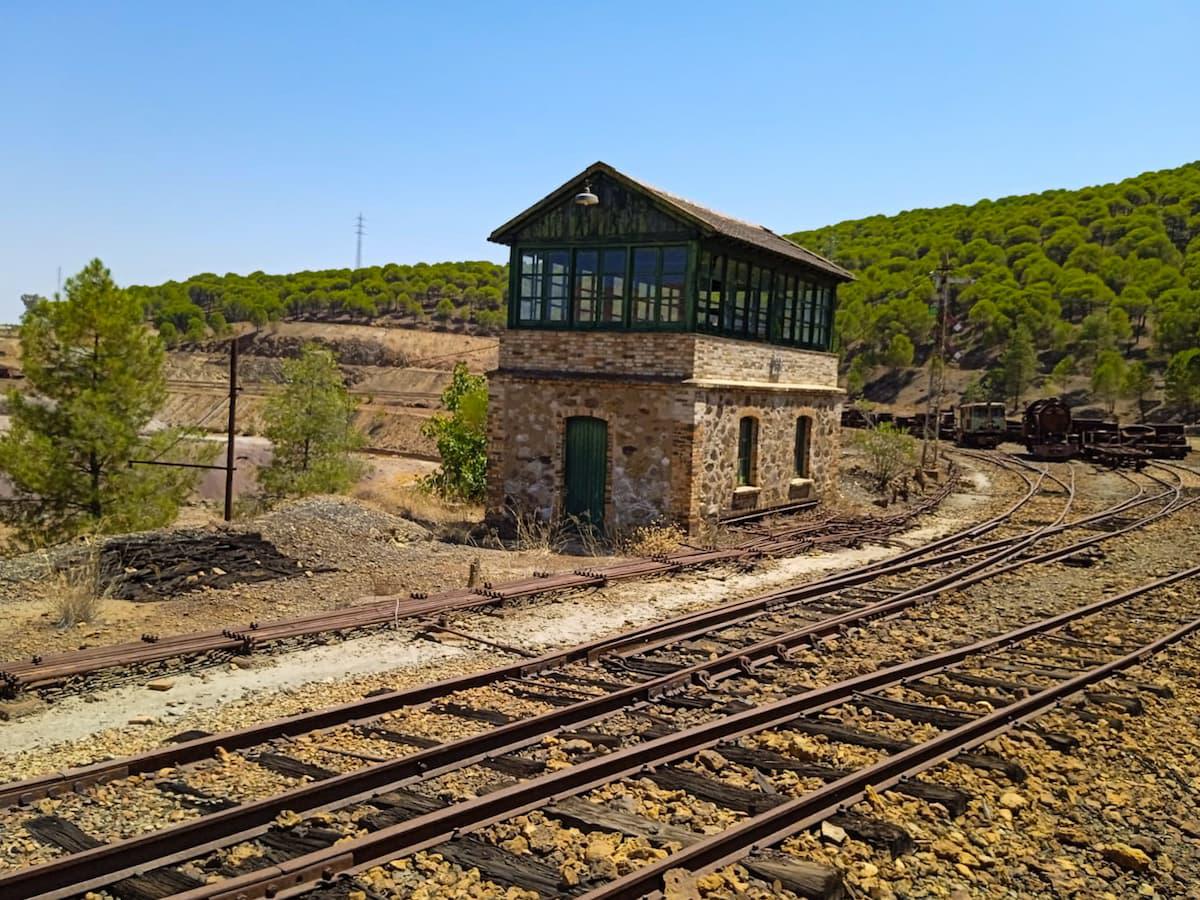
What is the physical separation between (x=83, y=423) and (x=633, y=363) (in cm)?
1201

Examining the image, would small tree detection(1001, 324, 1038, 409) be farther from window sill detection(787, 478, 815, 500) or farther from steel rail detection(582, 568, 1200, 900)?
steel rail detection(582, 568, 1200, 900)

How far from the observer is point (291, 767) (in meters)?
6.52

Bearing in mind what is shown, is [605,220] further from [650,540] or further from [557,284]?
[650,540]

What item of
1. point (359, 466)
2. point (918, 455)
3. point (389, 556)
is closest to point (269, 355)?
point (359, 466)

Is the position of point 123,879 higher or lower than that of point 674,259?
lower

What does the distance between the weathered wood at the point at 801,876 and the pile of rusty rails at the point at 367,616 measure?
19.5 ft

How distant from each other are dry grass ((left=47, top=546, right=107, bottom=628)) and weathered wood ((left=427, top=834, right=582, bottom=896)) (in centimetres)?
685

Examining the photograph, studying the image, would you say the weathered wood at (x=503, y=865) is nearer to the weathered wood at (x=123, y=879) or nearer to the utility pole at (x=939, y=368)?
the weathered wood at (x=123, y=879)

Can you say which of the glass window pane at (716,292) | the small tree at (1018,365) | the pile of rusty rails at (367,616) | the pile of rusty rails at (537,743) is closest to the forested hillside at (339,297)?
the small tree at (1018,365)

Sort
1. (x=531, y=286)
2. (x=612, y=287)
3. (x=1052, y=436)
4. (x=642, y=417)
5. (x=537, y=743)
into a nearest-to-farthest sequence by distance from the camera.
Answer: (x=537, y=743)
(x=642, y=417)
(x=612, y=287)
(x=531, y=286)
(x=1052, y=436)

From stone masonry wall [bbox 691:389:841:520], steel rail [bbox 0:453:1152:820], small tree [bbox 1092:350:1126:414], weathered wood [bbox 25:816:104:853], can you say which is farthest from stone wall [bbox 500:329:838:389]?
small tree [bbox 1092:350:1126:414]

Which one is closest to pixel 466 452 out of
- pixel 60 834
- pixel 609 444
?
pixel 609 444

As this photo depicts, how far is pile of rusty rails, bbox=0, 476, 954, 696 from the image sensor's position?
8.38 m

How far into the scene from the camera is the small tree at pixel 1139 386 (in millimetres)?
51125
